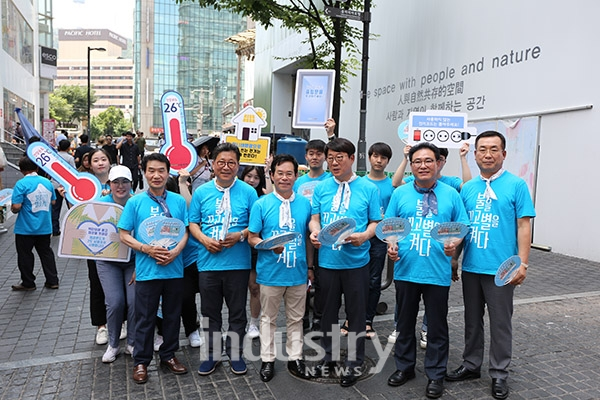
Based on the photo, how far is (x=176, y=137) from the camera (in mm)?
4707

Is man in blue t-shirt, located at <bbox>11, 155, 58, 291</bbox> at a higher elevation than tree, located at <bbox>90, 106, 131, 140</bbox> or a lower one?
lower

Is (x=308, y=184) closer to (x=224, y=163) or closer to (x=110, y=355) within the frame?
(x=224, y=163)

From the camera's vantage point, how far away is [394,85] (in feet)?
46.2

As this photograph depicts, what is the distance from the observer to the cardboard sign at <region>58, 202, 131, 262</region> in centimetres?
414

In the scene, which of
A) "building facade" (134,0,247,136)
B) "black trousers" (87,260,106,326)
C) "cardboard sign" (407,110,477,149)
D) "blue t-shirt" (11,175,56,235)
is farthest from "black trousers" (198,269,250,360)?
"building facade" (134,0,247,136)

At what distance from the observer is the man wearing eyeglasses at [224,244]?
12.8 ft

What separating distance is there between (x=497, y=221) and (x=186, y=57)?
112778mm

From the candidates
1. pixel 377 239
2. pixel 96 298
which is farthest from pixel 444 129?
→ pixel 96 298

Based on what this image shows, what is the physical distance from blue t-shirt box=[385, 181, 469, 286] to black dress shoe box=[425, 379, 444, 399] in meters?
0.75

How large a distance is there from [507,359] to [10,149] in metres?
21.1

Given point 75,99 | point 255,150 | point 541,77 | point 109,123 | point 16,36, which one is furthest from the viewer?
point 109,123

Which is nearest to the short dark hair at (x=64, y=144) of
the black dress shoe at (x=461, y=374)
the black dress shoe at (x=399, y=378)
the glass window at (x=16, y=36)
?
the black dress shoe at (x=399, y=378)

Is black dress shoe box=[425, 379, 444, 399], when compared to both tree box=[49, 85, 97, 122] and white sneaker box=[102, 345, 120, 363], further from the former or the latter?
tree box=[49, 85, 97, 122]

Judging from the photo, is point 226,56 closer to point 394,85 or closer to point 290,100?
point 290,100
